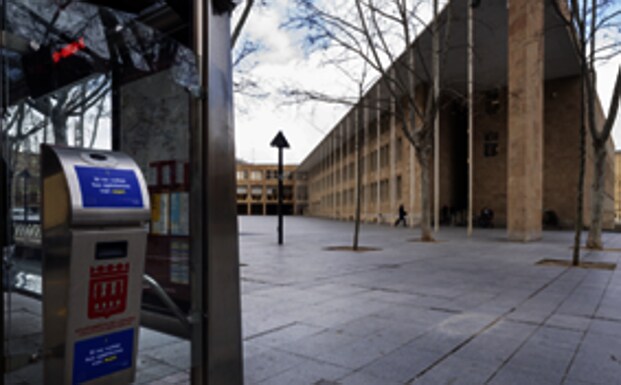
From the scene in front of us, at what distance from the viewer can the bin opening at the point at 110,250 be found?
94.0 inches

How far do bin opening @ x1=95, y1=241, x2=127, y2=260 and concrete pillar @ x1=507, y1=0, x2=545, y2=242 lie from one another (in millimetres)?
17717

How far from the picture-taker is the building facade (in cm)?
1811

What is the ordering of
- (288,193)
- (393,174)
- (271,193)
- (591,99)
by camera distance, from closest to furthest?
1. (591,99)
2. (393,174)
3. (271,193)
4. (288,193)

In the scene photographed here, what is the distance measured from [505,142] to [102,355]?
32.8 m

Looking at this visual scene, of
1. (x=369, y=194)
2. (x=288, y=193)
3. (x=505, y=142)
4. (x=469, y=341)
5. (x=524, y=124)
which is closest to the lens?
(x=469, y=341)

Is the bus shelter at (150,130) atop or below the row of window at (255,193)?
below

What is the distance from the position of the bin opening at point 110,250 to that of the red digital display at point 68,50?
1.49 metres

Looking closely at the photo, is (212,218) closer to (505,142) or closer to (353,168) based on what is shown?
(505,142)

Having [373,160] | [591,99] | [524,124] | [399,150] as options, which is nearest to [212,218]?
[591,99]

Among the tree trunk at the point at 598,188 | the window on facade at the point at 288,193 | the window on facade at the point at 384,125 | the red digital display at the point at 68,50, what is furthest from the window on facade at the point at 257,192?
the red digital display at the point at 68,50

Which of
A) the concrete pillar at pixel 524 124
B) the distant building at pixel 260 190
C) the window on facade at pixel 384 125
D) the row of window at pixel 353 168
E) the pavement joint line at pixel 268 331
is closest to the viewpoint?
the pavement joint line at pixel 268 331

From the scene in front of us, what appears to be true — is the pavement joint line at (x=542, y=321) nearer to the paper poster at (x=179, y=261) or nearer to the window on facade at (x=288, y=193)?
the paper poster at (x=179, y=261)

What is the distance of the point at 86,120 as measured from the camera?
3.11 m

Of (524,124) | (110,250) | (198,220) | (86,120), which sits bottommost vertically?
(110,250)
